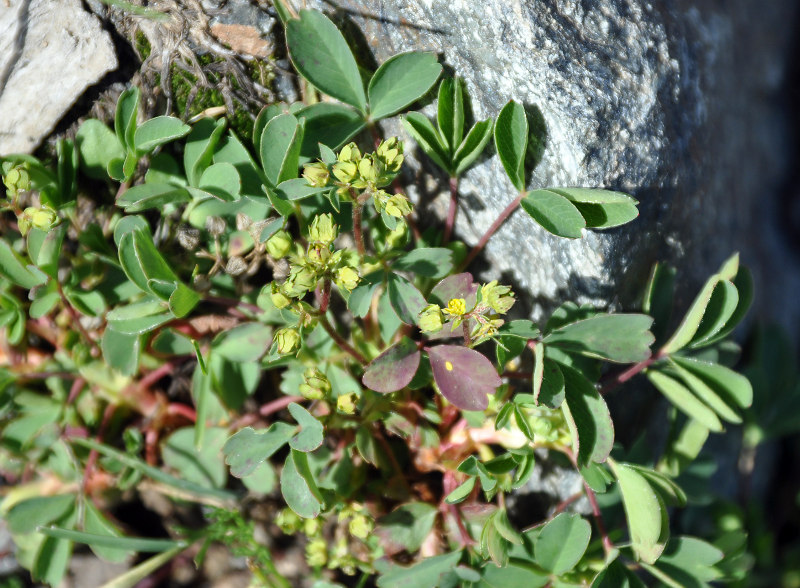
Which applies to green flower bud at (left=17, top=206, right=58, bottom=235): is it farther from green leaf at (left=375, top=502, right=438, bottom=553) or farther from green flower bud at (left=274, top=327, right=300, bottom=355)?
green leaf at (left=375, top=502, right=438, bottom=553)

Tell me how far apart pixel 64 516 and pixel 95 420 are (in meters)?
0.29

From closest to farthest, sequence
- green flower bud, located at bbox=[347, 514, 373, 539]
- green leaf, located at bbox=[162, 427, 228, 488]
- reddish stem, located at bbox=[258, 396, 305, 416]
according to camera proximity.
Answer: green flower bud, located at bbox=[347, 514, 373, 539], reddish stem, located at bbox=[258, 396, 305, 416], green leaf, located at bbox=[162, 427, 228, 488]

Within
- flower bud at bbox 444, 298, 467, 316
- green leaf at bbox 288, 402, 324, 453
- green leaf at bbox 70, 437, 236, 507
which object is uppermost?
flower bud at bbox 444, 298, 467, 316

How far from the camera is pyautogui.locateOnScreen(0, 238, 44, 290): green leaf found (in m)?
1.87

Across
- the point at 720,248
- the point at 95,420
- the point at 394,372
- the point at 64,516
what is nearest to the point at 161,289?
the point at 394,372

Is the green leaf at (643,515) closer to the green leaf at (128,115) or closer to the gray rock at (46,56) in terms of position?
the green leaf at (128,115)

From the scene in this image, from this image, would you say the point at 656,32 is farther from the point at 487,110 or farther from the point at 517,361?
the point at 517,361

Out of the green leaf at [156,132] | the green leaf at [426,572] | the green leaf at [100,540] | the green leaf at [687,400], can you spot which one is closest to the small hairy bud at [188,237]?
the green leaf at [156,132]

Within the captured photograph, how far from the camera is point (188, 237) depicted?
1.90m

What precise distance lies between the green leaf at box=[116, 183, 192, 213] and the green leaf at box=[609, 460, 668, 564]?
1.35 m

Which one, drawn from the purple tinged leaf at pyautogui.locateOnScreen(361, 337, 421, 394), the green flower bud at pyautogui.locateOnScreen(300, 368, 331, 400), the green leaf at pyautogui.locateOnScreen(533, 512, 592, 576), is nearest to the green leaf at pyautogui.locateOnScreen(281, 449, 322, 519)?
A: the green flower bud at pyautogui.locateOnScreen(300, 368, 331, 400)

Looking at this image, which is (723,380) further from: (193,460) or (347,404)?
(193,460)

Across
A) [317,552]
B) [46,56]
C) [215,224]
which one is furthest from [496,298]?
[46,56]

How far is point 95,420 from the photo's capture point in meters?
2.22
